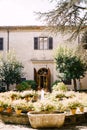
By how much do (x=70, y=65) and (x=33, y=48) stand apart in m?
5.35

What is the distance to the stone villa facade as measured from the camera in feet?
110

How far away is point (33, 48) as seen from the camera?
33750 mm

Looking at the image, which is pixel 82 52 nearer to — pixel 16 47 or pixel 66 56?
pixel 66 56

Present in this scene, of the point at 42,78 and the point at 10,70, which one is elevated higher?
the point at 10,70

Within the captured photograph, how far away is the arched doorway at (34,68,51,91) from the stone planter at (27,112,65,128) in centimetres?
2076

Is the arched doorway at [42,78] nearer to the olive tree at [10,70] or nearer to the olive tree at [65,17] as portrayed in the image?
the olive tree at [10,70]

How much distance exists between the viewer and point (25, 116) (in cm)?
1341

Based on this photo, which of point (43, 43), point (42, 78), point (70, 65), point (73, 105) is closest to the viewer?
point (73, 105)

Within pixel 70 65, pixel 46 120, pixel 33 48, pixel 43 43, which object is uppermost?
pixel 43 43

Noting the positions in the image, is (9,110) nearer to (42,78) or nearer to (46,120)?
(46,120)

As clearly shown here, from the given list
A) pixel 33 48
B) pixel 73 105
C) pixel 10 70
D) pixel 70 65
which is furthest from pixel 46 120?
pixel 33 48

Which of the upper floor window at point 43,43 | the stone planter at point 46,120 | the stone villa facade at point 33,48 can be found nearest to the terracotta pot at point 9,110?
the stone planter at point 46,120

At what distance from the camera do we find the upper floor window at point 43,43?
33625 mm

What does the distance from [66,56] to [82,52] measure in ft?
31.9
